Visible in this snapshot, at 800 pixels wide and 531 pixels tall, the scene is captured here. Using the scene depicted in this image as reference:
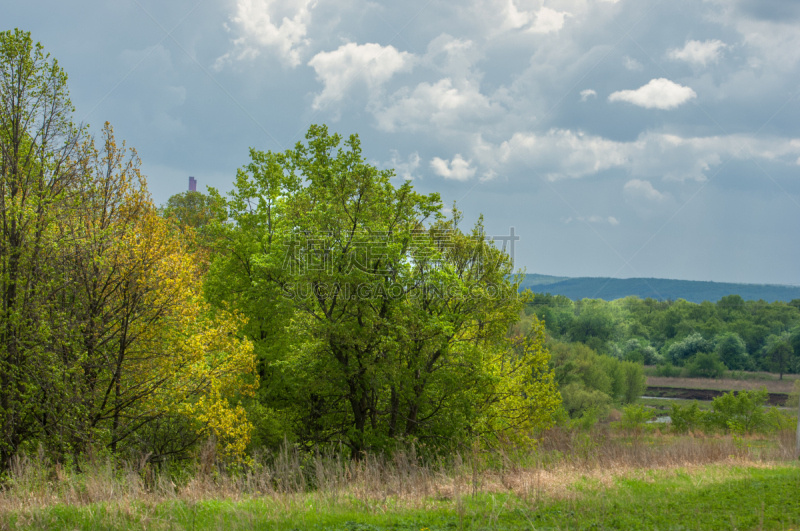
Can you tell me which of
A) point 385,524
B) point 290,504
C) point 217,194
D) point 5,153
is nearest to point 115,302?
point 5,153

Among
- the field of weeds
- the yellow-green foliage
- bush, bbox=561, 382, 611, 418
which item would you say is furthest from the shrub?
the field of weeds

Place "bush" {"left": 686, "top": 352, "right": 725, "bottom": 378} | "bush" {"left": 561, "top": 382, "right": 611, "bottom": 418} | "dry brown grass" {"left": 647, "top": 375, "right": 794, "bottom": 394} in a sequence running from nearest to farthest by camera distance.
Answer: "bush" {"left": 561, "top": 382, "right": 611, "bottom": 418}
"dry brown grass" {"left": 647, "top": 375, "right": 794, "bottom": 394}
"bush" {"left": 686, "top": 352, "right": 725, "bottom": 378}

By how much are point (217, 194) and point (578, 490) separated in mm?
21168

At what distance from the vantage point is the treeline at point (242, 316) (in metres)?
11.5

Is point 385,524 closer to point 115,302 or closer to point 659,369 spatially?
point 115,302

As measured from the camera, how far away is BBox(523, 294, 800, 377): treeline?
105m

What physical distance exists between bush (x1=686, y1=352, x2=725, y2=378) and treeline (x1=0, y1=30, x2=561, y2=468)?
299 ft

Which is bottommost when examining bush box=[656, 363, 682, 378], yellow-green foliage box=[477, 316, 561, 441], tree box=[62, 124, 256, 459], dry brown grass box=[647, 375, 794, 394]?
dry brown grass box=[647, 375, 794, 394]

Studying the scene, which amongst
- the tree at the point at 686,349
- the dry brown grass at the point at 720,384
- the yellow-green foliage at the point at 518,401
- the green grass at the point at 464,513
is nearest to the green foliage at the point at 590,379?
the dry brown grass at the point at 720,384

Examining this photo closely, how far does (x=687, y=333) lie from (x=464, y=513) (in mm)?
129644

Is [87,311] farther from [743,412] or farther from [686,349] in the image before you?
[686,349]

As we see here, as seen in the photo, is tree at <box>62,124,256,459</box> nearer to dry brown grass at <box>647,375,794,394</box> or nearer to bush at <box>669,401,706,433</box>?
bush at <box>669,401,706,433</box>

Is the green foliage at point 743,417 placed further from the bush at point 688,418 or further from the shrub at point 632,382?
the shrub at point 632,382

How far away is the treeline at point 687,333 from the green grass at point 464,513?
86.2m
